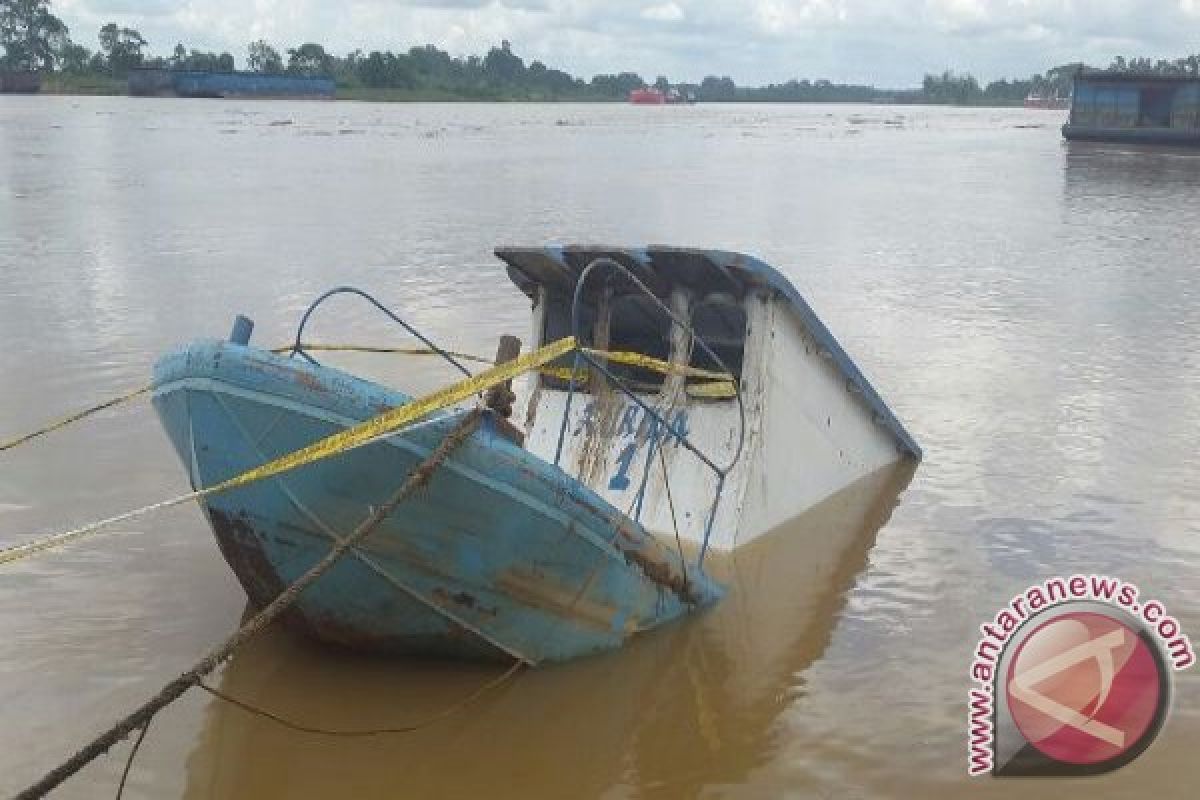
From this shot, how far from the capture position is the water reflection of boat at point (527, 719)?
4.84 m

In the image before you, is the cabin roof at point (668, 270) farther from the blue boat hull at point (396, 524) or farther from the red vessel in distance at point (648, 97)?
the red vessel in distance at point (648, 97)

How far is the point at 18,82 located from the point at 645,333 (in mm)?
103466

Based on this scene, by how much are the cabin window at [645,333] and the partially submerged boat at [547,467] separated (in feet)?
0.04

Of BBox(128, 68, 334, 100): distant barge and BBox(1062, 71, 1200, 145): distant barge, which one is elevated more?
BBox(128, 68, 334, 100): distant barge

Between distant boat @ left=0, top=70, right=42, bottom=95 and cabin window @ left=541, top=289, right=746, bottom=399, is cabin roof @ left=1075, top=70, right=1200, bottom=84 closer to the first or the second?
cabin window @ left=541, top=289, right=746, bottom=399

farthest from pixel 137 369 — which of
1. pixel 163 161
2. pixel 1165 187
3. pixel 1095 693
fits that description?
pixel 1165 187

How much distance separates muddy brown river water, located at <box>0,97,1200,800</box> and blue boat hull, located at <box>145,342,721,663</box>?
0.97 ft

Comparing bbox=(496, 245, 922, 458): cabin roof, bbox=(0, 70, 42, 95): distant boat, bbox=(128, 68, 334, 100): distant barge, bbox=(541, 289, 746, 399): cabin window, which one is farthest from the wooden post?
bbox=(0, 70, 42, 95): distant boat

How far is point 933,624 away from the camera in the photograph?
250 inches

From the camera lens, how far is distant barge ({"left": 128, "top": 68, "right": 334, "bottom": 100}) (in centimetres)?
9556

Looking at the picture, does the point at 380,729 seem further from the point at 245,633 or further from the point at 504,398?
the point at 504,398

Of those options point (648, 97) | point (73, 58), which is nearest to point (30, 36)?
point (73, 58)

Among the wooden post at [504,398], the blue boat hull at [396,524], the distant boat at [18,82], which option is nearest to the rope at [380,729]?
the blue boat hull at [396,524]

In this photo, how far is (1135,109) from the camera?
49469mm
